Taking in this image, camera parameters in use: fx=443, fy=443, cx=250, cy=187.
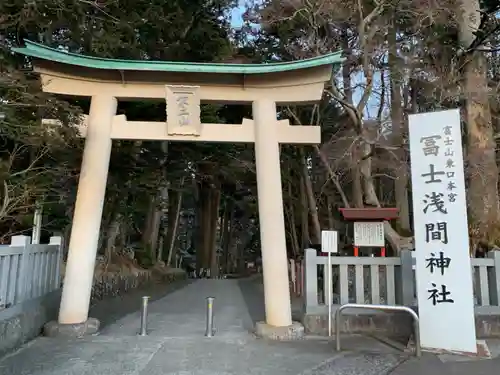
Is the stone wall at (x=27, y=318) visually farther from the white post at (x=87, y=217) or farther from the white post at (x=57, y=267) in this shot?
the white post at (x=87, y=217)

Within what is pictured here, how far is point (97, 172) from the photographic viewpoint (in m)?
8.07

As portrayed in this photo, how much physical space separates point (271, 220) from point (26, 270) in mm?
4261

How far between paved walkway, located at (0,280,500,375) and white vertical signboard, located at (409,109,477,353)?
50cm

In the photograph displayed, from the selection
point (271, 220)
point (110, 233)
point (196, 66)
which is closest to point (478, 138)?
point (271, 220)

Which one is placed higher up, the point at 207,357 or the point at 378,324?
the point at 378,324

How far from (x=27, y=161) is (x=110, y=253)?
7.85 m

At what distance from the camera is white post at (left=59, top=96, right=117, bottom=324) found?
25.4 ft

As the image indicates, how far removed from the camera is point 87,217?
7945 mm

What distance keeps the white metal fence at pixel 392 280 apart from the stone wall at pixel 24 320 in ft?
15.5

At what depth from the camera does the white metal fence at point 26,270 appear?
21.7ft

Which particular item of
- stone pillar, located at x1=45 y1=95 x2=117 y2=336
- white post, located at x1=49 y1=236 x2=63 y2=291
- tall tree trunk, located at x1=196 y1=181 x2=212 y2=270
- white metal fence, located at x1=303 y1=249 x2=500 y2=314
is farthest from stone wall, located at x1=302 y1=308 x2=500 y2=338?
tall tree trunk, located at x1=196 y1=181 x2=212 y2=270

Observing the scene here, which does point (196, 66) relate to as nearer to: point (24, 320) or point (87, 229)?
point (87, 229)

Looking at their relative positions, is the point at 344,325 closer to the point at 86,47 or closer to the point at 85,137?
the point at 85,137

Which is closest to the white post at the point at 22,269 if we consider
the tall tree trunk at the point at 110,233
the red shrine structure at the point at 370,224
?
the red shrine structure at the point at 370,224
